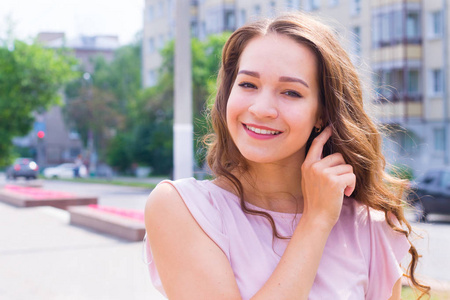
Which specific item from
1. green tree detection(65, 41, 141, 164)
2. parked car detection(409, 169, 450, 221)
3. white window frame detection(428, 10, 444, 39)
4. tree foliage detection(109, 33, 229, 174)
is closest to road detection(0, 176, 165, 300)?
parked car detection(409, 169, 450, 221)

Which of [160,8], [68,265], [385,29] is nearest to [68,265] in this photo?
[68,265]

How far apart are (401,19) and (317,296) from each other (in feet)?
117

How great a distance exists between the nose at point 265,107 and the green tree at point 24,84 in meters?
27.0

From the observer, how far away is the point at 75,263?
31.4 ft

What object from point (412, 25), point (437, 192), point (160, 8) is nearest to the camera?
point (437, 192)

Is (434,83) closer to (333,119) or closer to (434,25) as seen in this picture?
(434,25)

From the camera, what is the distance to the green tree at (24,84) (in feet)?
90.8

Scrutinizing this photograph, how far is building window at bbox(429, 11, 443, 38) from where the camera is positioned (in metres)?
34.8

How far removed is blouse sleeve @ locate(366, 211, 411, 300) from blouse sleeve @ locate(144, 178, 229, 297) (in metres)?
0.52

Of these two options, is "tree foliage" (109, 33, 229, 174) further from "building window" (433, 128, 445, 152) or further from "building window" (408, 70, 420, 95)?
"building window" (433, 128, 445, 152)

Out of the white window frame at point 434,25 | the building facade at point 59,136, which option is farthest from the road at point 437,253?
the building facade at point 59,136

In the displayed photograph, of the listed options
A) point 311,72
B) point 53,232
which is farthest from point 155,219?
point 53,232

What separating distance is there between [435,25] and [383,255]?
3530 centimetres

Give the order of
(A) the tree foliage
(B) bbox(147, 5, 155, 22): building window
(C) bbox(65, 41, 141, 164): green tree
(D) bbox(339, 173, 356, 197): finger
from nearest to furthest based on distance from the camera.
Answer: (D) bbox(339, 173, 356, 197): finger → (A) the tree foliage → (B) bbox(147, 5, 155, 22): building window → (C) bbox(65, 41, 141, 164): green tree
